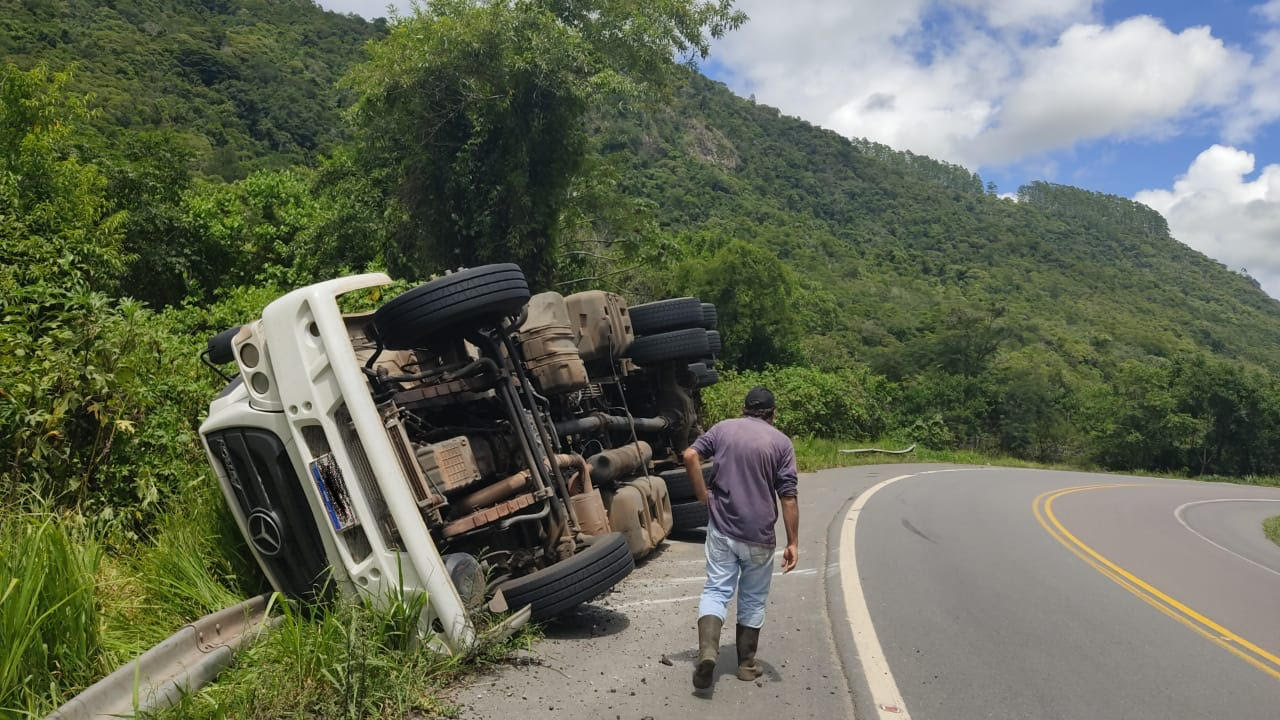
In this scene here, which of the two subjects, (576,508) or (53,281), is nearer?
(576,508)

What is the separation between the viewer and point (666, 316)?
9477mm

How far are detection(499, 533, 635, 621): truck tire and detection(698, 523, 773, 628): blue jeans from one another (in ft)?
2.23

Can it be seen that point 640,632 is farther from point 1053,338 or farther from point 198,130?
point 1053,338

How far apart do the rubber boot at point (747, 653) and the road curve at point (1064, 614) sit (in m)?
0.65

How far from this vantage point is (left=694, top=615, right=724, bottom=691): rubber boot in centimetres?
452

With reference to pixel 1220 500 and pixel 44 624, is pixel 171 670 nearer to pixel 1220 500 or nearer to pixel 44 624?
pixel 44 624

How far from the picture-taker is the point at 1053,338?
70812 mm

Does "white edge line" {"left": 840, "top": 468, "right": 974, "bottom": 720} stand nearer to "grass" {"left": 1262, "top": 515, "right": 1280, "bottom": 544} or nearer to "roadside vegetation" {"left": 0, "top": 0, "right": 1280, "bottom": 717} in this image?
"roadside vegetation" {"left": 0, "top": 0, "right": 1280, "bottom": 717}

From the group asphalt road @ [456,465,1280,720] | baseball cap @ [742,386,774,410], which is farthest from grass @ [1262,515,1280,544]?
baseball cap @ [742,386,774,410]

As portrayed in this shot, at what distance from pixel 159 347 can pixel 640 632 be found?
16.5 feet

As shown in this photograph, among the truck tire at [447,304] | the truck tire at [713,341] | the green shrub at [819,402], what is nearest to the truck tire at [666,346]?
the truck tire at [713,341]

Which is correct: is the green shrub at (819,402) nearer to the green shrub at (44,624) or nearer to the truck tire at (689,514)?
the truck tire at (689,514)

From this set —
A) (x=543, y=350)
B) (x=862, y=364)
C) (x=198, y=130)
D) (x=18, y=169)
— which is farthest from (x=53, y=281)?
(x=198, y=130)

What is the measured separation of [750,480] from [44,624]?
3.52m
